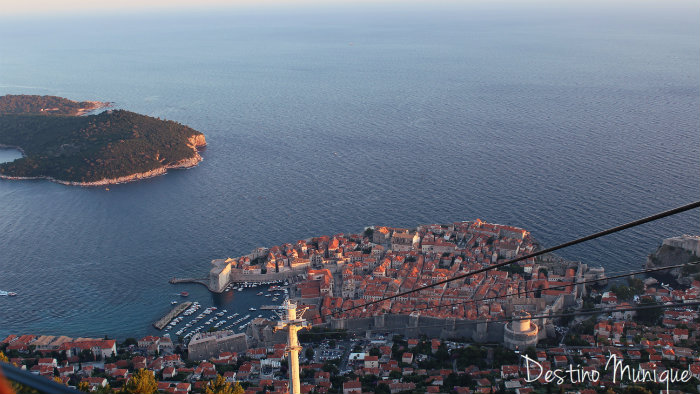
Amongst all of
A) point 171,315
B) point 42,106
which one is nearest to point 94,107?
point 42,106

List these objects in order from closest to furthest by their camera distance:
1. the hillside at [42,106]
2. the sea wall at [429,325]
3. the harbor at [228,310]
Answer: the sea wall at [429,325] → the harbor at [228,310] → the hillside at [42,106]

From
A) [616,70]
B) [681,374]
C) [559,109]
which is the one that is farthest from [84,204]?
[616,70]

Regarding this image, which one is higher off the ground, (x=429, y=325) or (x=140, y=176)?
(x=140, y=176)

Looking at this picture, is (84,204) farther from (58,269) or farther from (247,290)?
(247,290)

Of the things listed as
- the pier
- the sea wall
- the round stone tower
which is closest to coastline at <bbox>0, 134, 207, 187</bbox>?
the pier

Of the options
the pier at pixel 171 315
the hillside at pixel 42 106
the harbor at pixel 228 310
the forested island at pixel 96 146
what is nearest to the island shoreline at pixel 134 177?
the forested island at pixel 96 146

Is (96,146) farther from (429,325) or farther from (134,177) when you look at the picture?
(429,325)

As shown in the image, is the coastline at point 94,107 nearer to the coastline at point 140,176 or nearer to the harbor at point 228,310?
the coastline at point 140,176
